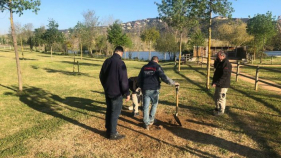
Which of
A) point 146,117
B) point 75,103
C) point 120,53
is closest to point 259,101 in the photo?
point 146,117

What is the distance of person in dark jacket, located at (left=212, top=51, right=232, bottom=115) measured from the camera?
5.72 meters

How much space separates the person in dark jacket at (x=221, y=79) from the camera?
5719 mm

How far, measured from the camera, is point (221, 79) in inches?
226

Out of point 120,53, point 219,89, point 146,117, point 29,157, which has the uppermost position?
point 120,53

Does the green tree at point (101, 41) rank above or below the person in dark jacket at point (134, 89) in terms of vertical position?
above

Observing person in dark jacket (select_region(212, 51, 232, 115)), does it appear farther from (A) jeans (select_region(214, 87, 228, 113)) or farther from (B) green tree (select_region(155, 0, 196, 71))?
(B) green tree (select_region(155, 0, 196, 71))

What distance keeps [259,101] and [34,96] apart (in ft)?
32.5

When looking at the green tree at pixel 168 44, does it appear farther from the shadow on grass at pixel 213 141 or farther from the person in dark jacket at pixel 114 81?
the person in dark jacket at pixel 114 81

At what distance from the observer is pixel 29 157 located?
3.92m

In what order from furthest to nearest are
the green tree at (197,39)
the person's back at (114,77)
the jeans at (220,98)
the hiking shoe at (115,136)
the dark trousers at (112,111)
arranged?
the green tree at (197,39)
the jeans at (220,98)
the hiking shoe at (115,136)
the dark trousers at (112,111)
the person's back at (114,77)

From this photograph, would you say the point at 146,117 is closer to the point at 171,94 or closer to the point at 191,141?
the point at 191,141

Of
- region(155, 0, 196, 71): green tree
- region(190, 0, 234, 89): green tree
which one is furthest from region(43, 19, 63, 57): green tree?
region(190, 0, 234, 89): green tree

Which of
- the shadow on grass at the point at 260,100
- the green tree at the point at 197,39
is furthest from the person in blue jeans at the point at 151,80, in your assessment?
the green tree at the point at 197,39

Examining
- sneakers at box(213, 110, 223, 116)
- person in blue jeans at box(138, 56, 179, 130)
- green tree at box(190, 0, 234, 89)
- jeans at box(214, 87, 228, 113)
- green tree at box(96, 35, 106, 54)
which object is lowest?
sneakers at box(213, 110, 223, 116)
